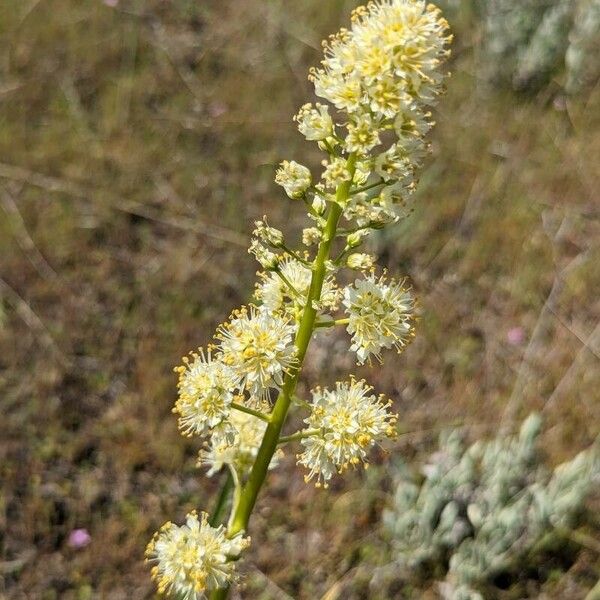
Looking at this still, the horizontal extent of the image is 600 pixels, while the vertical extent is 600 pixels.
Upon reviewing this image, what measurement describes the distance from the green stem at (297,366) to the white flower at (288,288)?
0.10m

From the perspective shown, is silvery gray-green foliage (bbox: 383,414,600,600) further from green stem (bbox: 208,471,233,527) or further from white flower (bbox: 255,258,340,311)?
white flower (bbox: 255,258,340,311)

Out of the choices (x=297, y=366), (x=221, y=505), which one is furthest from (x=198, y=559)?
(x=297, y=366)

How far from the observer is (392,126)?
193 centimetres

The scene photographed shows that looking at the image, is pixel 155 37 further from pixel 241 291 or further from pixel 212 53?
pixel 241 291

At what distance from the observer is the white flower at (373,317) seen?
2156 mm

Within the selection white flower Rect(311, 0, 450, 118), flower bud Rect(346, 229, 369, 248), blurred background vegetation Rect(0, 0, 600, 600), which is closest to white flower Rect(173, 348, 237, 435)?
flower bud Rect(346, 229, 369, 248)

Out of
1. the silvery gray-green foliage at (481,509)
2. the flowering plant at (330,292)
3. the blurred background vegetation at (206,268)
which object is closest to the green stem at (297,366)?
the flowering plant at (330,292)

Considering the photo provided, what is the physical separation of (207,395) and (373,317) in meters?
0.53

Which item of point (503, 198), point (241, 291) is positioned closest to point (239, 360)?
point (241, 291)

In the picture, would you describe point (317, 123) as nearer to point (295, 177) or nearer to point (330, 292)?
point (295, 177)

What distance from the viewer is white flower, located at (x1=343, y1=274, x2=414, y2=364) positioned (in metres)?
2.16

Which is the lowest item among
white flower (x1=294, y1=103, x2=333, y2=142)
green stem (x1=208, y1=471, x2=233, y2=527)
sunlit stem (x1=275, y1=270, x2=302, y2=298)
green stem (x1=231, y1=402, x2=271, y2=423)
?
green stem (x1=208, y1=471, x2=233, y2=527)

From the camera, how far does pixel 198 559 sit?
2.09m

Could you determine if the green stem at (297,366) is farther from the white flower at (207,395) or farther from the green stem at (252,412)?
the white flower at (207,395)
